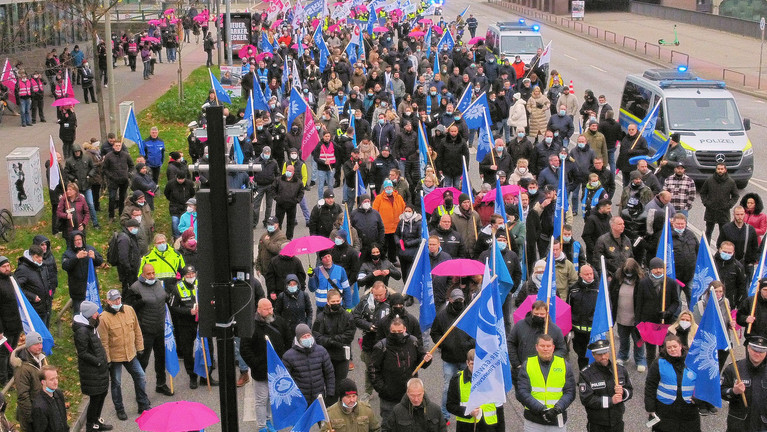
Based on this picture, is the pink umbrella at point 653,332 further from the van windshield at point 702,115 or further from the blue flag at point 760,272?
the van windshield at point 702,115

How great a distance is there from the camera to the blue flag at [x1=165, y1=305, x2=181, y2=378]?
13.0 metres

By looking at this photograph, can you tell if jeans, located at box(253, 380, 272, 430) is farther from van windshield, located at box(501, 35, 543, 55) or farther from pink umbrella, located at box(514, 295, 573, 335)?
van windshield, located at box(501, 35, 543, 55)

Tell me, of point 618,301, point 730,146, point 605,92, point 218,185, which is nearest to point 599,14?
point 605,92

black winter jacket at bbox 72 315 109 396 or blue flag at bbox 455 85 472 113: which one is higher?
blue flag at bbox 455 85 472 113

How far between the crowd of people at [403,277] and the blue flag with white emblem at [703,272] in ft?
1.14

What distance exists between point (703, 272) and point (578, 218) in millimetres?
6965

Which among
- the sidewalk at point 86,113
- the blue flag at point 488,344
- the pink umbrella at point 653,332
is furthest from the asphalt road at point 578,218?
the sidewalk at point 86,113

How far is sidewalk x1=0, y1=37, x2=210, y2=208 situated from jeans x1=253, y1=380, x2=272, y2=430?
9600mm

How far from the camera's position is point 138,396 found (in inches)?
496

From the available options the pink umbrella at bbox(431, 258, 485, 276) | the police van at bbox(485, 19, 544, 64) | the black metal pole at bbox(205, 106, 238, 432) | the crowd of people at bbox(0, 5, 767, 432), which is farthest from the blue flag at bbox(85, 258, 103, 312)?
the police van at bbox(485, 19, 544, 64)

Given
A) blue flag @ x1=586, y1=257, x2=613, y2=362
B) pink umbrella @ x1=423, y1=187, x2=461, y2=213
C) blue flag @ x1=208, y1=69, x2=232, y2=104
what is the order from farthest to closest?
blue flag @ x1=208, y1=69, x2=232, y2=104, pink umbrella @ x1=423, y1=187, x2=461, y2=213, blue flag @ x1=586, y1=257, x2=613, y2=362

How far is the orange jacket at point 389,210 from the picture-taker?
664 inches

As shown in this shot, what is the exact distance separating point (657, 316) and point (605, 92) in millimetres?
25331

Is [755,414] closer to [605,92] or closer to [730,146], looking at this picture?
[730,146]
